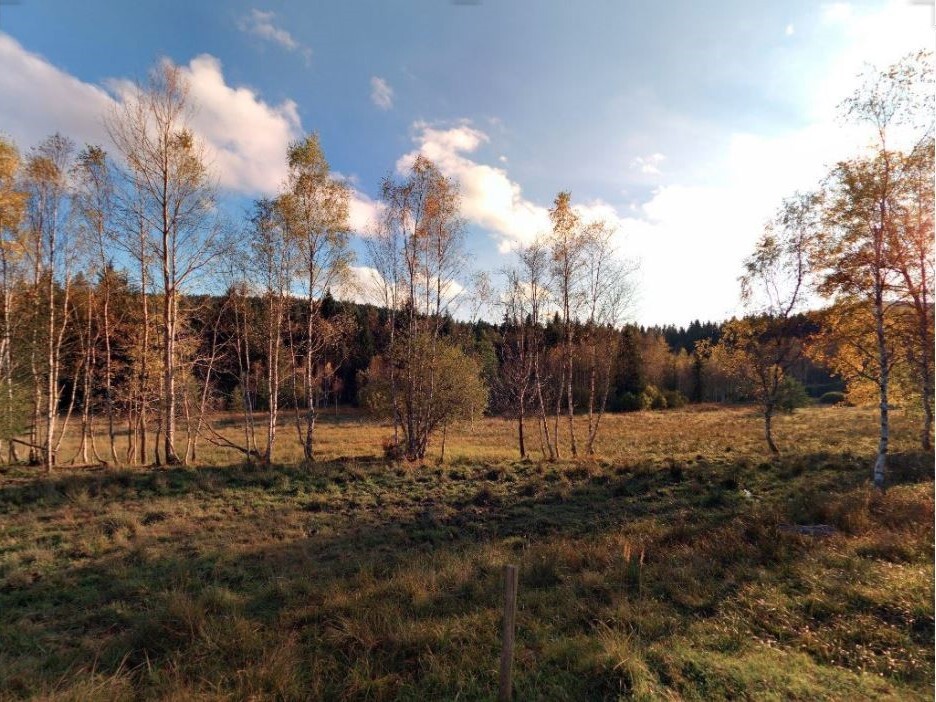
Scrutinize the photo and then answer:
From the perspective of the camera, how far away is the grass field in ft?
12.6

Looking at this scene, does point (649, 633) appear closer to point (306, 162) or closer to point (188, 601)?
point (188, 601)

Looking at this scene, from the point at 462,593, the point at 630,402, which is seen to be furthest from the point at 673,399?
the point at 462,593

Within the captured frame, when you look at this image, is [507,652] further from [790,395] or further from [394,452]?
[790,395]

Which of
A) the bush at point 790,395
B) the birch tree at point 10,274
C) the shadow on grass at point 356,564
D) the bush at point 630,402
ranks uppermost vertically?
the birch tree at point 10,274

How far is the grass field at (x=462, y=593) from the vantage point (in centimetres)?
384

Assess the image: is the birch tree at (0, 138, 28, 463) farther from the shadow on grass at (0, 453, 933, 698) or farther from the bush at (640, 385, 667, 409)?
the bush at (640, 385, 667, 409)

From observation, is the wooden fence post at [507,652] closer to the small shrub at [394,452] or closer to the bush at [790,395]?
the small shrub at [394,452]

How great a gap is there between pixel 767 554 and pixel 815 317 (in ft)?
40.2

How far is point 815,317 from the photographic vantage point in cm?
1466

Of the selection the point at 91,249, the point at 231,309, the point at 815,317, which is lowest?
the point at 815,317

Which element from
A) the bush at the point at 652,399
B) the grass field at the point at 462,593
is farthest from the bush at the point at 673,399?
the grass field at the point at 462,593

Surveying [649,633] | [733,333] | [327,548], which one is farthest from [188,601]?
[733,333]

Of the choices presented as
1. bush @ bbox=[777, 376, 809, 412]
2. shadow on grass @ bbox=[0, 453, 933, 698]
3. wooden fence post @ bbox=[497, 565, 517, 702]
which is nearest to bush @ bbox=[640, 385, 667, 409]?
bush @ bbox=[777, 376, 809, 412]

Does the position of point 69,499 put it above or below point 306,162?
below
